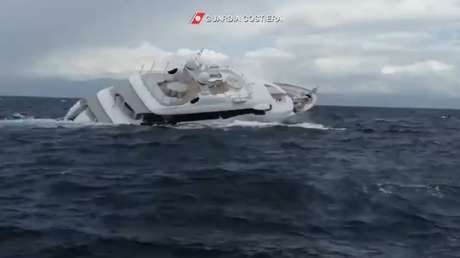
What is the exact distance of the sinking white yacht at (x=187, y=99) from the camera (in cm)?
2611

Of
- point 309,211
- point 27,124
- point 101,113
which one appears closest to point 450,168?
point 309,211

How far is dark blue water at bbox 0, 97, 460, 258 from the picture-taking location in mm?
9320

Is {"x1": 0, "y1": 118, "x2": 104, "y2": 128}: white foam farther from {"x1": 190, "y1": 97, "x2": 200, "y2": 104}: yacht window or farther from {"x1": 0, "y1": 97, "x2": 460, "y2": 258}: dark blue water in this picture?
{"x1": 190, "y1": 97, "x2": 200, "y2": 104}: yacht window

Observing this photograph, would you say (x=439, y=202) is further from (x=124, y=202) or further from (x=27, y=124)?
(x=27, y=124)

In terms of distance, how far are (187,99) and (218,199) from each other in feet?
48.8

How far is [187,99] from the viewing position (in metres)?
26.7

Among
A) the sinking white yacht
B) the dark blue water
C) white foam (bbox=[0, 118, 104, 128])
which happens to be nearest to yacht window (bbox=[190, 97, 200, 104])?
the sinking white yacht

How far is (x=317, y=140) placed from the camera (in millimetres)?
25141

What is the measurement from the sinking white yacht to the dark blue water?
143 inches

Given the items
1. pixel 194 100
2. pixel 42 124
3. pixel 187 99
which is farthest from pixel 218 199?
pixel 42 124

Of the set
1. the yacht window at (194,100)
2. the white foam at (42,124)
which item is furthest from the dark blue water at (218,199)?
the white foam at (42,124)

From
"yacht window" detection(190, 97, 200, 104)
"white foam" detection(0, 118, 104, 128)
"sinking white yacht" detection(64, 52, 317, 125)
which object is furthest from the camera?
"white foam" detection(0, 118, 104, 128)

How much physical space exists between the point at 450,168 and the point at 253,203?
10.2 m

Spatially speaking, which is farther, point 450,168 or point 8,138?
point 8,138
